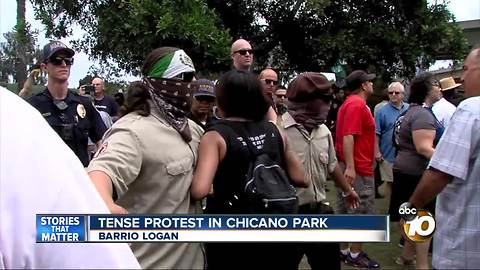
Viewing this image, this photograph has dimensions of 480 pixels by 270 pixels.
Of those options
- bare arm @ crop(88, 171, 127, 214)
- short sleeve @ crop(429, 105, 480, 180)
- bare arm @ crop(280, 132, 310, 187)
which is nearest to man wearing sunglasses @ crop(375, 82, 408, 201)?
bare arm @ crop(280, 132, 310, 187)

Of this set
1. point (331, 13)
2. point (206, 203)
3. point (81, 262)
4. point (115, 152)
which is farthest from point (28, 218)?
point (331, 13)

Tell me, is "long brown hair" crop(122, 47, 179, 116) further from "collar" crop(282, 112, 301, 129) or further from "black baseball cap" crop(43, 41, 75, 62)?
"black baseball cap" crop(43, 41, 75, 62)

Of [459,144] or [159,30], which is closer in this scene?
[459,144]

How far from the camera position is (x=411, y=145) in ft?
17.0

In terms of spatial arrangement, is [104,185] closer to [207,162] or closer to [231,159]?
[207,162]

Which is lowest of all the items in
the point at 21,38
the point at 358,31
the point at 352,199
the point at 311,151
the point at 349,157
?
the point at 352,199

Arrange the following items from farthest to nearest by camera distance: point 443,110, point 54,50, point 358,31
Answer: point 358,31 → point 443,110 → point 54,50

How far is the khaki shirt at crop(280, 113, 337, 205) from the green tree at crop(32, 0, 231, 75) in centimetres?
550

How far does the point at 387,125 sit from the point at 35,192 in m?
6.86

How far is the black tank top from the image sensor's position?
2648 mm

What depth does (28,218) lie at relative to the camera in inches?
32.9

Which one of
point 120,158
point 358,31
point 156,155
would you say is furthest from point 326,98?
point 358,31

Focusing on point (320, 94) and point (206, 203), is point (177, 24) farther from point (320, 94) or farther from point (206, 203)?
point (206, 203)

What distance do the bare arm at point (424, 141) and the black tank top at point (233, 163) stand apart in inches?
96.3
